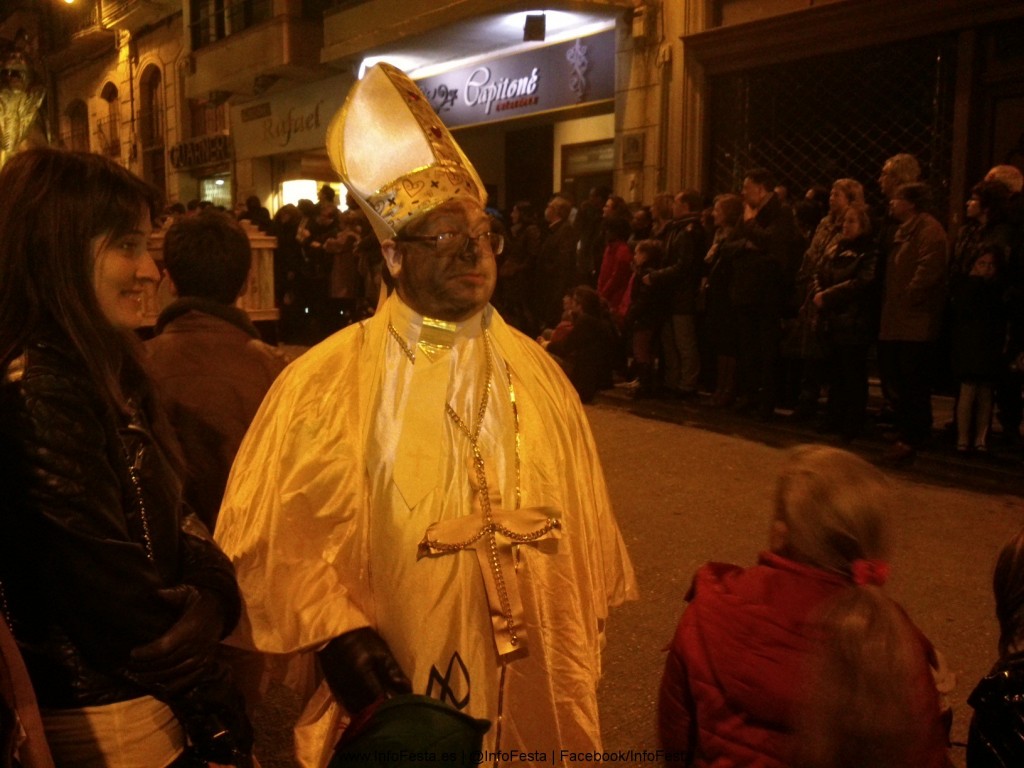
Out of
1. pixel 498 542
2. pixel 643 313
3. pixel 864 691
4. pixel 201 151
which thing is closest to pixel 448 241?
pixel 498 542

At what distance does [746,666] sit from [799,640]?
0.38 ft

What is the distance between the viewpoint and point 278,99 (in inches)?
814

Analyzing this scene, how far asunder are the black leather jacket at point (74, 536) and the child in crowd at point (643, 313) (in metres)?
7.55

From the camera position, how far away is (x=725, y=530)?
5.55m

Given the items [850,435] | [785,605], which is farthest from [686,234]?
[785,605]

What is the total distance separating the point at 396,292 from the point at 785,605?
1.15m

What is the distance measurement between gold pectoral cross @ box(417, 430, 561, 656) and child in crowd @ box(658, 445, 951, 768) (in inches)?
13.6

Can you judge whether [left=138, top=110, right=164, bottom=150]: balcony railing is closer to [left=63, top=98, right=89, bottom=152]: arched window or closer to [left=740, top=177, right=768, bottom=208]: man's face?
[left=63, top=98, right=89, bottom=152]: arched window

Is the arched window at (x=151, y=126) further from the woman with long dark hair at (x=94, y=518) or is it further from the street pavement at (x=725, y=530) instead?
the woman with long dark hair at (x=94, y=518)

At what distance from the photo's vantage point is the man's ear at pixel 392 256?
2.29 m

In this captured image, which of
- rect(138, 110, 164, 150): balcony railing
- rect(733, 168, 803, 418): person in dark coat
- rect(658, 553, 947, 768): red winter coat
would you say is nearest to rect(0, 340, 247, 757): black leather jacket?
rect(658, 553, 947, 768): red winter coat

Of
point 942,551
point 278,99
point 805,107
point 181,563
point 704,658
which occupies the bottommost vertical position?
point 942,551

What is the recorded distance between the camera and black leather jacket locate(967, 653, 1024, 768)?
6.18 ft

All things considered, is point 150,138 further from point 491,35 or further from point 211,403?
point 211,403
